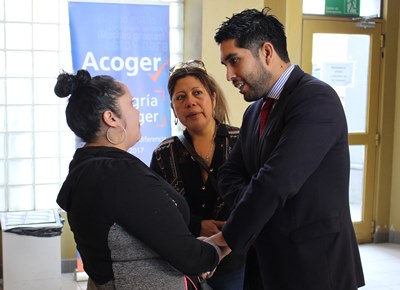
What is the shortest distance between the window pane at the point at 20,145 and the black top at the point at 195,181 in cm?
236

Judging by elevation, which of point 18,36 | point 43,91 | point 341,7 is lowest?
point 43,91

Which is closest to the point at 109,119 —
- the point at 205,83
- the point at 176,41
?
the point at 205,83

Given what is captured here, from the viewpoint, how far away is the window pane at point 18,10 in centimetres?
412

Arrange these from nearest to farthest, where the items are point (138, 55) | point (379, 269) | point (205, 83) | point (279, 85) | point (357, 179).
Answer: point (279, 85) → point (205, 83) → point (138, 55) → point (379, 269) → point (357, 179)

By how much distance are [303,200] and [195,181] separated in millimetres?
667

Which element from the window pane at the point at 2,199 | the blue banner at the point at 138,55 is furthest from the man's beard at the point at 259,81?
the window pane at the point at 2,199

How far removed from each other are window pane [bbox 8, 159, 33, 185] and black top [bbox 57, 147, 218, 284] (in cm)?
294

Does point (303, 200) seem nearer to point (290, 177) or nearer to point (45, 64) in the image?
point (290, 177)

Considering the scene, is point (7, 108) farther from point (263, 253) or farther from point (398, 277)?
point (398, 277)

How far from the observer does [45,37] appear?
167 inches

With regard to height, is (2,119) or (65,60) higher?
(65,60)

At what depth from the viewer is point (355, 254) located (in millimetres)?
1634

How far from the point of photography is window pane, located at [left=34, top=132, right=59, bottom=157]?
4260 millimetres

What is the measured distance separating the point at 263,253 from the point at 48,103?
3.04 metres
